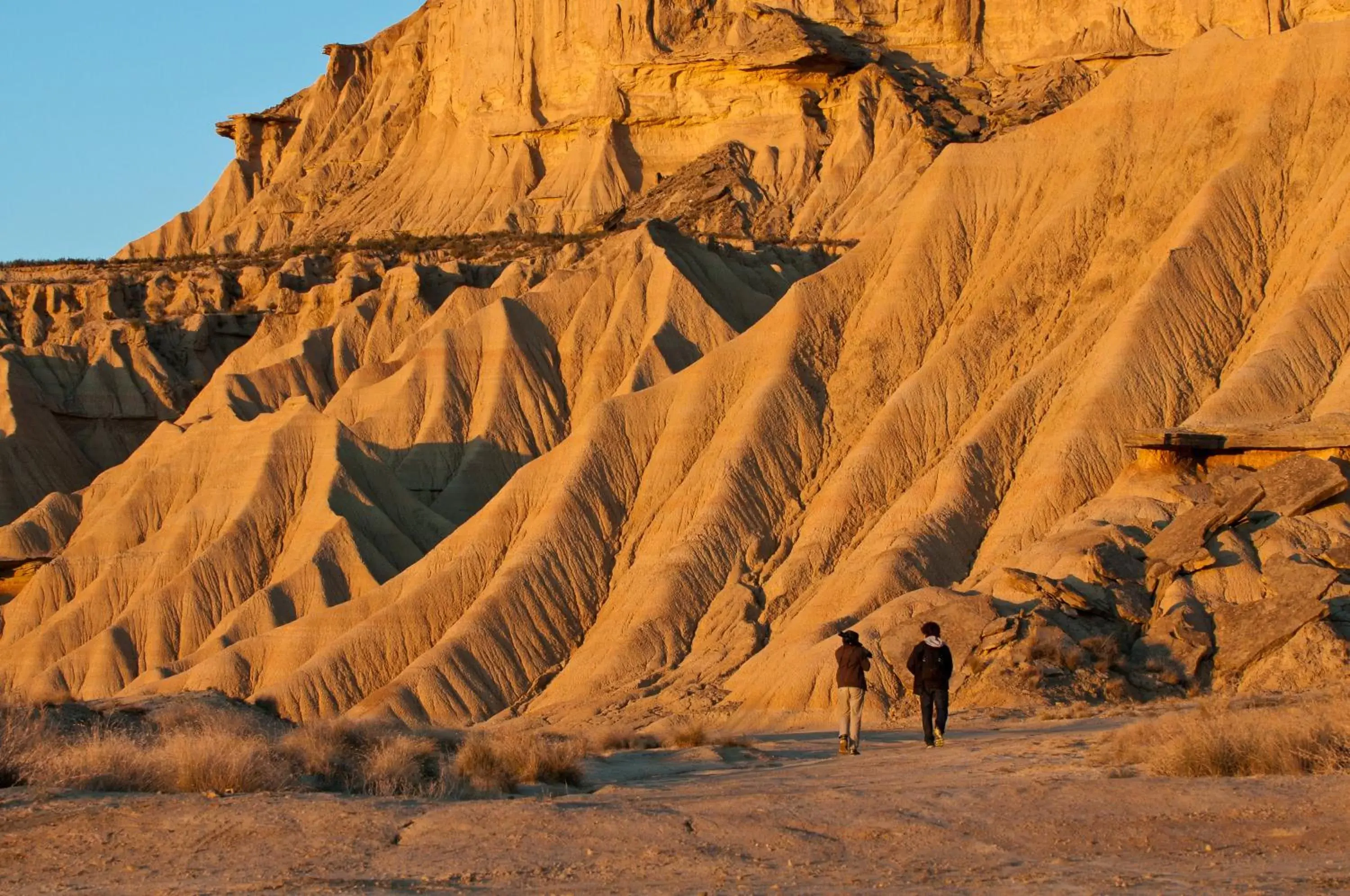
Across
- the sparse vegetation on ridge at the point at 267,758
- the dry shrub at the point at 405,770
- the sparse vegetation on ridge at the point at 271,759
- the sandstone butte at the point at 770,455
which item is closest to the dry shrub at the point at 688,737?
the sparse vegetation on ridge at the point at 267,758

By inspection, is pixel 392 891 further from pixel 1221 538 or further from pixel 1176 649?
pixel 1221 538

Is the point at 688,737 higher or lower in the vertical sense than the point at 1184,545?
lower

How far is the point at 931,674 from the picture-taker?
21.2 m

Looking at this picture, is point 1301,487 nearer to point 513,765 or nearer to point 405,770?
point 513,765

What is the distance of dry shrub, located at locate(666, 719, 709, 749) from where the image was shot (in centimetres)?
2447

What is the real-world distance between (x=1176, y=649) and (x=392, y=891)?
18192 mm

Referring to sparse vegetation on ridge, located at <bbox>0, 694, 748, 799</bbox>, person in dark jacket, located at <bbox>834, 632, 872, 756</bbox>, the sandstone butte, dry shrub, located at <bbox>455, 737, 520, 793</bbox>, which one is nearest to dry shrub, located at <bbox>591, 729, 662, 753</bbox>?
sparse vegetation on ridge, located at <bbox>0, 694, 748, 799</bbox>

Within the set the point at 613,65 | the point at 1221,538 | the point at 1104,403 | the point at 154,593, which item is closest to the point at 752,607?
the point at 1104,403

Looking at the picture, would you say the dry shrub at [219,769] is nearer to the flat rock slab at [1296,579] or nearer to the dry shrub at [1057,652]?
the dry shrub at [1057,652]

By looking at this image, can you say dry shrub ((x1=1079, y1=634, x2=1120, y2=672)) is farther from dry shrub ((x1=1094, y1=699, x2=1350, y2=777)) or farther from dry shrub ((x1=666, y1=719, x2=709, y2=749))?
dry shrub ((x1=1094, y1=699, x2=1350, y2=777))

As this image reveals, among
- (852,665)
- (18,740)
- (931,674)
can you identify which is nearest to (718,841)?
(18,740)

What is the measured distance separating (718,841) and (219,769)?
478 centimetres

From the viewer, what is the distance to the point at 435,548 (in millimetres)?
46688

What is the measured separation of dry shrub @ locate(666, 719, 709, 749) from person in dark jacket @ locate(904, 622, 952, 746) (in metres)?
3.43
